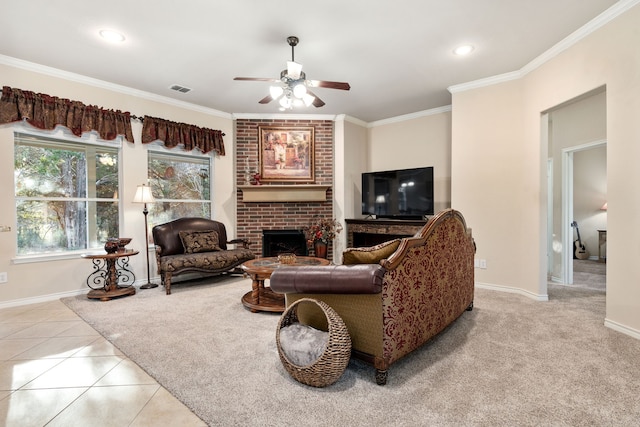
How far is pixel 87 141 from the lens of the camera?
4105mm

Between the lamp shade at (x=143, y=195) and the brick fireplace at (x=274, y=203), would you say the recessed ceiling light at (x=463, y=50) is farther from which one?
the lamp shade at (x=143, y=195)

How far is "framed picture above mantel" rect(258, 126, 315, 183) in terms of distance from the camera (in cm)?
554

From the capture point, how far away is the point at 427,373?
78.6 inches

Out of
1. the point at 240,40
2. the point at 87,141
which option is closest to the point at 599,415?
the point at 240,40

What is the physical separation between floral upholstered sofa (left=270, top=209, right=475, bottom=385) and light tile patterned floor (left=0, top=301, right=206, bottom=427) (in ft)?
2.98

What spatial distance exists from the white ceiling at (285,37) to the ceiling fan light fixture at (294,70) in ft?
1.13

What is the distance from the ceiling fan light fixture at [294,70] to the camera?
9.75ft

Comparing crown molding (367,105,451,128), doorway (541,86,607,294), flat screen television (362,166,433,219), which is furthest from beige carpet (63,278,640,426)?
crown molding (367,105,451,128)

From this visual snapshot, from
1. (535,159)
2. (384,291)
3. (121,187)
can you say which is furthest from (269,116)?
(384,291)

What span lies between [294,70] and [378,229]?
303cm

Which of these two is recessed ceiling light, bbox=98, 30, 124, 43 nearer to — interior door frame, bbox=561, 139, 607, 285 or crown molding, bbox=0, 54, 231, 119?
crown molding, bbox=0, 54, 231, 119

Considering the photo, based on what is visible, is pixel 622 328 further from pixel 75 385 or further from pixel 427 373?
pixel 75 385

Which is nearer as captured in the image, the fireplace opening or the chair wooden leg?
the chair wooden leg

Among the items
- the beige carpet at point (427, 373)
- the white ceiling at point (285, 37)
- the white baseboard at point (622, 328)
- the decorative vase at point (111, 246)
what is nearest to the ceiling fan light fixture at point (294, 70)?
the white ceiling at point (285, 37)
